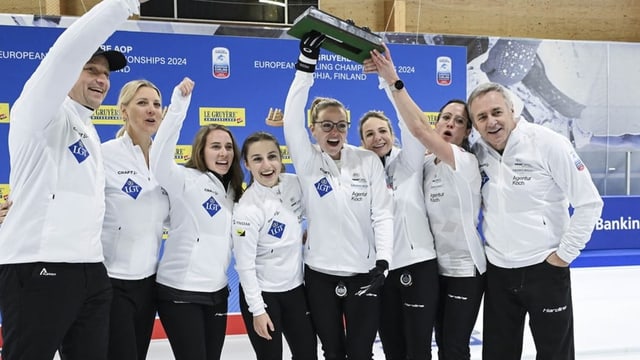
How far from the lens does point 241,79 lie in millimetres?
6215

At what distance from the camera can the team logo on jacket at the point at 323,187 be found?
3.07 metres

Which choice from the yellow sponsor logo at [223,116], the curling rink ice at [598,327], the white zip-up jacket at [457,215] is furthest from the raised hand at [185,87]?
the yellow sponsor logo at [223,116]

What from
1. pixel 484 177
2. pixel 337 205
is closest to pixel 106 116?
pixel 337 205

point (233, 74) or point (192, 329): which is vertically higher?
point (233, 74)

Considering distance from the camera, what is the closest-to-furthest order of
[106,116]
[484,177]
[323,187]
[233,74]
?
[323,187] < [484,177] < [106,116] < [233,74]

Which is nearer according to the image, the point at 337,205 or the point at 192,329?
the point at 192,329

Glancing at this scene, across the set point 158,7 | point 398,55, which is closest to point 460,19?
point 398,55

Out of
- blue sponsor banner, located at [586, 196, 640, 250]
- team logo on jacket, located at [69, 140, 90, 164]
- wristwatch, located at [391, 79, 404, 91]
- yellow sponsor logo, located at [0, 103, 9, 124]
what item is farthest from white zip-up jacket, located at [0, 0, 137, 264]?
blue sponsor banner, located at [586, 196, 640, 250]

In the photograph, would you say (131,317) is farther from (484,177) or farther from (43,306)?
(484,177)

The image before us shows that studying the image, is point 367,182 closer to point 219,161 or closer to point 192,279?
point 219,161

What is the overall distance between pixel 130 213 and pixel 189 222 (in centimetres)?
32

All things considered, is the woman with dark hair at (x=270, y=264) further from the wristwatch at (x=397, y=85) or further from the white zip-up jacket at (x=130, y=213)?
the wristwatch at (x=397, y=85)

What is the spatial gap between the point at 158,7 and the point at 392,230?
661 centimetres

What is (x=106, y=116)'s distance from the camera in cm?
584
